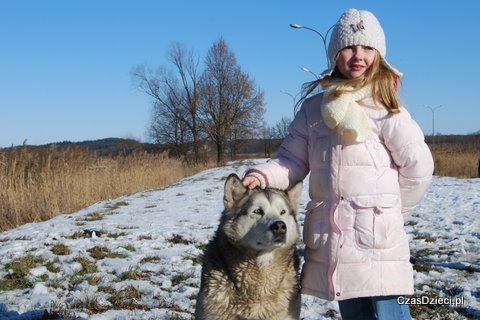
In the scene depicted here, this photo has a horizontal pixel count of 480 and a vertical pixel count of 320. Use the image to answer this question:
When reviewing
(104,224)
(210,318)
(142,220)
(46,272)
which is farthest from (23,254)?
(210,318)

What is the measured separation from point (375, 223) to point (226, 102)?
127 ft

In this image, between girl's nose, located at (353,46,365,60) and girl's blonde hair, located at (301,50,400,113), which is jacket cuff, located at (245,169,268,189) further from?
girl's nose, located at (353,46,365,60)

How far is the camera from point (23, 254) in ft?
21.3

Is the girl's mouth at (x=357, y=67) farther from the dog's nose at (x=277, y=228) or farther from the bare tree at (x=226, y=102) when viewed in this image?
the bare tree at (x=226, y=102)

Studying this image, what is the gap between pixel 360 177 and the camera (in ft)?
9.32

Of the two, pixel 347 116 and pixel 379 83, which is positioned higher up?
pixel 379 83

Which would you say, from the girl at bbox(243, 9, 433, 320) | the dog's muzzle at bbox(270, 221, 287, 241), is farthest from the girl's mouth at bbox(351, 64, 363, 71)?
the dog's muzzle at bbox(270, 221, 287, 241)

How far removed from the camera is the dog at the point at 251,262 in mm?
3004

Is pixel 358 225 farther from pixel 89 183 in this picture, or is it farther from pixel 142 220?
pixel 89 183

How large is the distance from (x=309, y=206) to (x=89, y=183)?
427 inches

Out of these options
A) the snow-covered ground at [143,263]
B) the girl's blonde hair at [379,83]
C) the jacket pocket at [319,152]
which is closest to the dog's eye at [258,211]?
the jacket pocket at [319,152]

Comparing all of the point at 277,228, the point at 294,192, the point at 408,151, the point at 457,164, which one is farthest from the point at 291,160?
the point at 457,164

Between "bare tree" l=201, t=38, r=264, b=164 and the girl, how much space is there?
37.7 m

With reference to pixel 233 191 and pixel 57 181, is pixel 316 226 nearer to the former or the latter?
pixel 233 191
